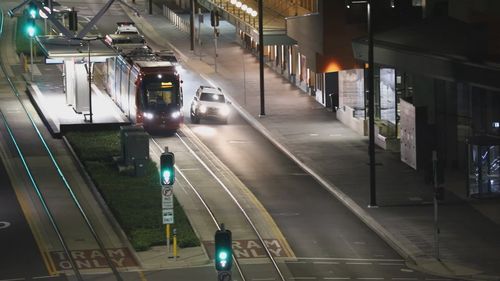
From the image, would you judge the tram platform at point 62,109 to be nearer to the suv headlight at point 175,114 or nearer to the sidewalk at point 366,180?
the suv headlight at point 175,114

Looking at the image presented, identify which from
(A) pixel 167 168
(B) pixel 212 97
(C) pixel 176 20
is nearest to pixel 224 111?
(B) pixel 212 97

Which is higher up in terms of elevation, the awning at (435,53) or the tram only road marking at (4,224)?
the awning at (435,53)

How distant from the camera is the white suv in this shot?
68875mm

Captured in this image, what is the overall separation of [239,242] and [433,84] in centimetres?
1756

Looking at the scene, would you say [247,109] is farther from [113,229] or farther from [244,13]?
[113,229]

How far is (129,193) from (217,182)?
17.2ft

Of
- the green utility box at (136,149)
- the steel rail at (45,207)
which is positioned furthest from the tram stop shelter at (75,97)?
the green utility box at (136,149)

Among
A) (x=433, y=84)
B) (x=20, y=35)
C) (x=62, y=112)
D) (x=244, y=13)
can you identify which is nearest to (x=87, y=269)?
(x=433, y=84)

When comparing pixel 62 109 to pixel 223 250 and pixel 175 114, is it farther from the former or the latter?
pixel 223 250

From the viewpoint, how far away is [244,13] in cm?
8994

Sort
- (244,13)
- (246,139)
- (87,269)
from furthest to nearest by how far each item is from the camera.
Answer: (244,13) → (246,139) → (87,269)

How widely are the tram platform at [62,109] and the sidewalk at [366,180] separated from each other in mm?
6893

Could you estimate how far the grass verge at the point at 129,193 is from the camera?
4444 cm

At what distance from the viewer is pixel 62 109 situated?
71.2 m
